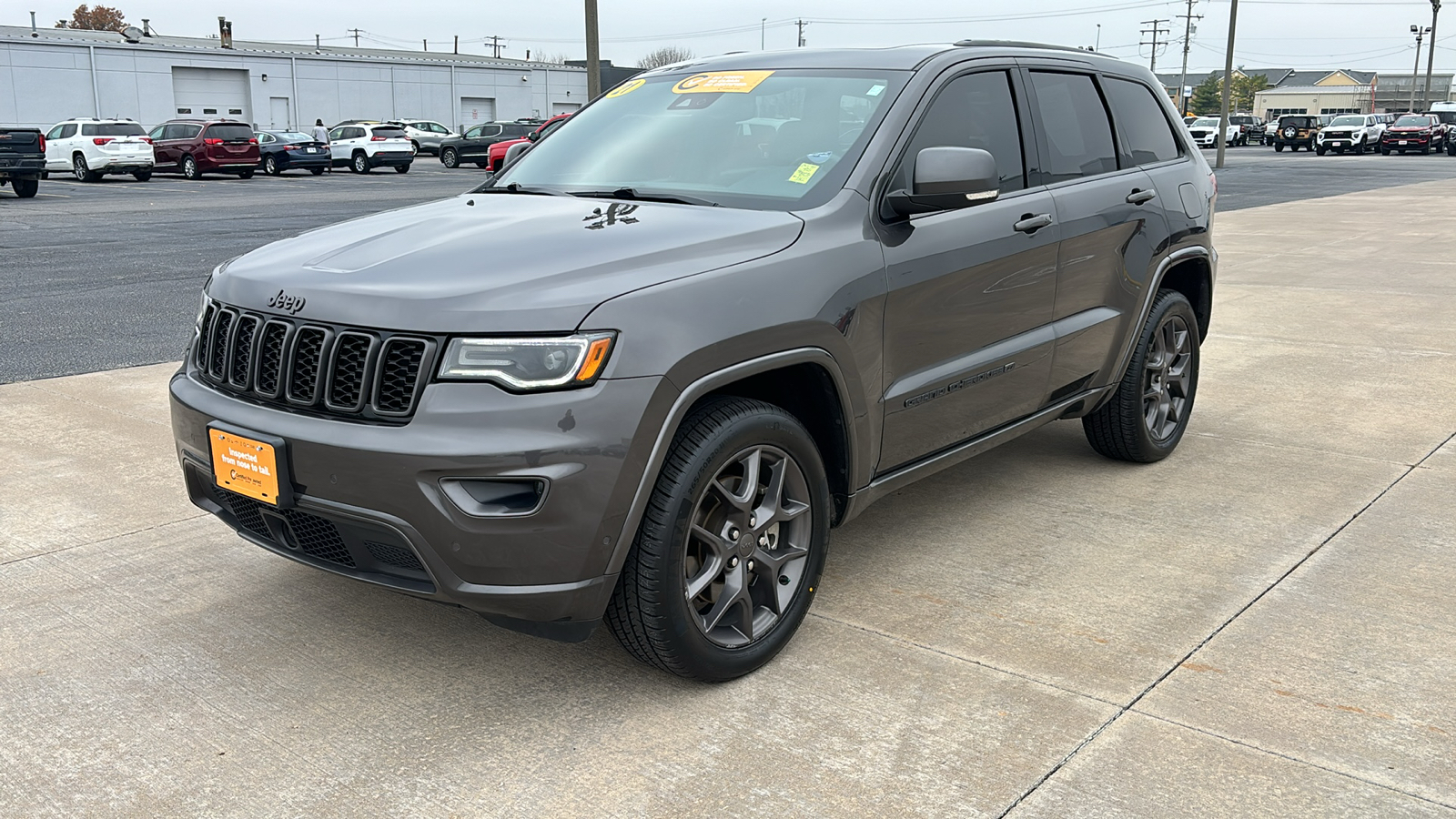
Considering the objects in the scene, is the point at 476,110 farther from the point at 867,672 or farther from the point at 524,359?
the point at 524,359

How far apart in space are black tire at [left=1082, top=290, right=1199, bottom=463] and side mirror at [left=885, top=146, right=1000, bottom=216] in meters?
1.80

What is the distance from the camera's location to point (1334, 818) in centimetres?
270

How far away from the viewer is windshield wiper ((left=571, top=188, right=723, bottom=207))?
375cm

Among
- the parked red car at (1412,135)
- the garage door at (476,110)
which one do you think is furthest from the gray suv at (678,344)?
the garage door at (476,110)

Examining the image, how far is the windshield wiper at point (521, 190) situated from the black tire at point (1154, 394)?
2560 millimetres

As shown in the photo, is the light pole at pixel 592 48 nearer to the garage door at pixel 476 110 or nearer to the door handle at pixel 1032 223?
the door handle at pixel 1032 223

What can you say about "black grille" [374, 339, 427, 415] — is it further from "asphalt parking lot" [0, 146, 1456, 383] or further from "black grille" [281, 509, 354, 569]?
"asphalt parking lot" [0, 146, 1456, 383]

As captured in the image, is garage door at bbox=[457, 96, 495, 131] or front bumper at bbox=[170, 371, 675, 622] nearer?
front bumper at bbox=[170, 371, 675, 622]

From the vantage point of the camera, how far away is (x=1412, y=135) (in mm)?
48625

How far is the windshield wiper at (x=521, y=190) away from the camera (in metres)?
4.14

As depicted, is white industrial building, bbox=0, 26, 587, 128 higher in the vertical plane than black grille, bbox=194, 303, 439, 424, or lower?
higher

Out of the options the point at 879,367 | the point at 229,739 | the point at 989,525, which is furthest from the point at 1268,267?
the point at 229,739

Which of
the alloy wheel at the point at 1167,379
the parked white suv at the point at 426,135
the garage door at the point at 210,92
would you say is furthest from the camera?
the garage door at the point at 210,92

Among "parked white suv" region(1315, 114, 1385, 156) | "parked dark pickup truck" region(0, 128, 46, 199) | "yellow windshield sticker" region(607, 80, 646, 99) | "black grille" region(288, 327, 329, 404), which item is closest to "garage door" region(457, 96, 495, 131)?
"parked dark pickup truck" region(0, 128, 46, 199)
